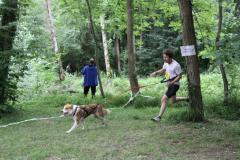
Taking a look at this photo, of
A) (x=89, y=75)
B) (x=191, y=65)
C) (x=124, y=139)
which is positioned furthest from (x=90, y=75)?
(x=124, y=139)

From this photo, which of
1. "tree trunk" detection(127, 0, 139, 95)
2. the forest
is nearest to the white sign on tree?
the forest

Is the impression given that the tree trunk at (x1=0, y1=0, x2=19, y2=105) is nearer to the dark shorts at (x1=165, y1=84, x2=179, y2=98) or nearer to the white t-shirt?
the white t-shirt

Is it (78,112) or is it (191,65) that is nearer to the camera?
(78,112)

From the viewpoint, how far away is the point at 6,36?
14320mm

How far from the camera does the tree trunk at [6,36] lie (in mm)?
13875

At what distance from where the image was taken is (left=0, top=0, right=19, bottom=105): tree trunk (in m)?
13.9

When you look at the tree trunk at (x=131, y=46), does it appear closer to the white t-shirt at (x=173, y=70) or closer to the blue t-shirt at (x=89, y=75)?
the blue t-shirt at (x=89, y=75)

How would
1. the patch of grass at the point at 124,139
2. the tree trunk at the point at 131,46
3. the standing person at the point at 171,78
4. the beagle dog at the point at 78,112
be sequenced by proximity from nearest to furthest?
the patch of grass at the point at 124,139 → the beagle dog at the point at 78,112 → the standing person at the point at 171,78 → the tree trunk at the point at 131,46

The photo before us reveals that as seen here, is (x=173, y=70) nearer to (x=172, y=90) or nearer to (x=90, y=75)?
(x=172, y=90)

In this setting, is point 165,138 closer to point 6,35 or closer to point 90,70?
point 6,35

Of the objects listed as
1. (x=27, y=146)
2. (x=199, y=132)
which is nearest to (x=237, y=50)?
(x=199, y=132)

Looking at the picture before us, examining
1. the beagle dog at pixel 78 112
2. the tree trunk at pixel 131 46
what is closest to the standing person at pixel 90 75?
→ the tree trunk at pixel 131 46

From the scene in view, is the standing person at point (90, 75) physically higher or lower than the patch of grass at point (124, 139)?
higher

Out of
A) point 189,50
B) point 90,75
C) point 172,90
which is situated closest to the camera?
point 189,50
